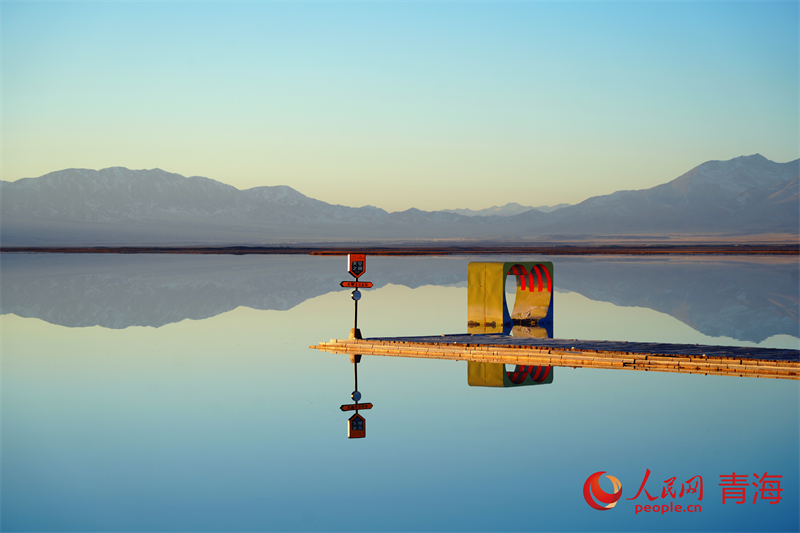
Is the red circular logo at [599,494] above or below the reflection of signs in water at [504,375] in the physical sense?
below

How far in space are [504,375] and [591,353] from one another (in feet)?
6.60

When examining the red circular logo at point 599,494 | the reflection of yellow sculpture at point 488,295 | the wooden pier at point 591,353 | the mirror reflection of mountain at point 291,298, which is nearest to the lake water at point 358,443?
the red circular logo at point 599,494

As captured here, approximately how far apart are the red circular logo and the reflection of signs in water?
19.3ft

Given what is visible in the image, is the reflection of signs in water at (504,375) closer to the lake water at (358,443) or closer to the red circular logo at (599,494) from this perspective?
the lake water at (358,443)

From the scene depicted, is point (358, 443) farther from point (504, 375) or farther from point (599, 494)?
point (504, 375)

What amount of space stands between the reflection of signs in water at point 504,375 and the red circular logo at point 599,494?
5.88 metres

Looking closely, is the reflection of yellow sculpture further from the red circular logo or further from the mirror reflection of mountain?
the red circular logo

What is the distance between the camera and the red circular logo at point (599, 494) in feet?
32.0

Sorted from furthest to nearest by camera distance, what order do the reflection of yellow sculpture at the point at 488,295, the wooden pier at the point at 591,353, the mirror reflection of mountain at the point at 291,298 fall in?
the mirror reflection of mountain at the point at 291,298, the reflection of yellow sculpture at the point at 488,295, the wooden pier at the point at 591,353

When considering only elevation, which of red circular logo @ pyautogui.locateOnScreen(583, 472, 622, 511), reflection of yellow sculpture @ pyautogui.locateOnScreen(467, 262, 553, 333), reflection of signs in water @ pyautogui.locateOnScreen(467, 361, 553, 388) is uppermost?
reflection of yellow sculpture @ pyautogui.locateOnScreen(467, 262, 553, 333)

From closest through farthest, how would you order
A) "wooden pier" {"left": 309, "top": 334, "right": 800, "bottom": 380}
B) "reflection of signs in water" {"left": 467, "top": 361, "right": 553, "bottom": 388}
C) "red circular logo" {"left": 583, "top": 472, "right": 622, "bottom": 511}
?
1. "red circular logo" {"left": 583, "top": 472, "right": 622, "bottom": 511}
2. "wooden pier" {"left": 309, "top": 334, "right": 800, "bottom": 380}
3. "reflection of signs in water" {"left": 467, "top": 361, "right": 553, "bottom": 388}

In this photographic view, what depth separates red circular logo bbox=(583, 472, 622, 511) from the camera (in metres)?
9.77

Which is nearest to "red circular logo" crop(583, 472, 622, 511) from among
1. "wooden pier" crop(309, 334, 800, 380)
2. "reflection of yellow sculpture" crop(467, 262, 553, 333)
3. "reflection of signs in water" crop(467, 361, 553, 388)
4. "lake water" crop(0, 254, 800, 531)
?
"lake water" crop(0, 254, 800, 531)

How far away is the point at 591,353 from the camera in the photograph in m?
17.5
